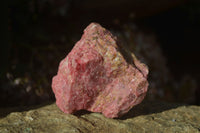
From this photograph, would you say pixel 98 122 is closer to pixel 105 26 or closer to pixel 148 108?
pixel 148 108

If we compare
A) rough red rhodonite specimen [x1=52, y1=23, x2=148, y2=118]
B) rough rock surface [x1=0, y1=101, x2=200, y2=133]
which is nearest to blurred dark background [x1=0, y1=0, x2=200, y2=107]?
rough rock surface [x1=0, y1=101, x2=200, y2=133]

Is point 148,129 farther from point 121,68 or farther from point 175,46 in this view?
point 175,46

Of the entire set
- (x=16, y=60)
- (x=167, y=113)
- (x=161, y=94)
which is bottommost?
(x=161, y=94)

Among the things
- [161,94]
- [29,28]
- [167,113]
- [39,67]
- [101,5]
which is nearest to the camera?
[167,113]

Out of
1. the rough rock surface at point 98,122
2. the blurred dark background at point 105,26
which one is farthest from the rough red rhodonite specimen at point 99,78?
the blurred dark background at point 105,26

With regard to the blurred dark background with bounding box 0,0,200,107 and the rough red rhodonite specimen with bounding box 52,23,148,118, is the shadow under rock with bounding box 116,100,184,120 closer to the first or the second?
the rough red rhodonite specimen with bounding box 52,23,148,118

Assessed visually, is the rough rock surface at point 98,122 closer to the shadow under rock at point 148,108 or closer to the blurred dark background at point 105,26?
the shadow under rock at point 148,108

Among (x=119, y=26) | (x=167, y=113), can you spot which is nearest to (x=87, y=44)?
(x=167, y=113)
